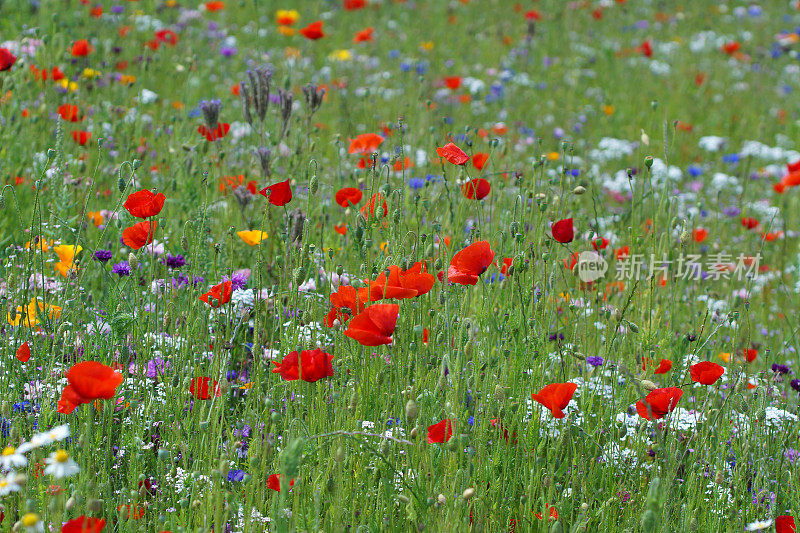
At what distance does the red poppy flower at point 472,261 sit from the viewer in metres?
1.86

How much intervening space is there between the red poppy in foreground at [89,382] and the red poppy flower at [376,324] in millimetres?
473

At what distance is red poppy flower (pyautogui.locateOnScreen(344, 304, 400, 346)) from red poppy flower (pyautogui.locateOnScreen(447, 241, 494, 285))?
23 cm

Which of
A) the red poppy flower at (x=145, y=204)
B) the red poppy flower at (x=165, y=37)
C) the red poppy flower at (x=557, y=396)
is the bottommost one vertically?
the red poppy flower at (x=557, y=396)

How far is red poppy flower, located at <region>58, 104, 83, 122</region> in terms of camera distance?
135 inches

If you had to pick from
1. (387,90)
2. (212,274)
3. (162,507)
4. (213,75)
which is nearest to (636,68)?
(387,90)

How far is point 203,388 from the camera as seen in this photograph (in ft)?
6.52

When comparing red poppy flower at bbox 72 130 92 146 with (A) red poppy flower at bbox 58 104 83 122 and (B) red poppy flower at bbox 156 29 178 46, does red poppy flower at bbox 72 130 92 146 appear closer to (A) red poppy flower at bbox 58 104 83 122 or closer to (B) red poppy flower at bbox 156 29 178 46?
(A) red poppy flower at bbox 58 104 83 122

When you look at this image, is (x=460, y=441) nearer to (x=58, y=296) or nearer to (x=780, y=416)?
(x=780, y=416)

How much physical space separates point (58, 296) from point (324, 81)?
13.1ft

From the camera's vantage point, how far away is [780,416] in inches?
87.4

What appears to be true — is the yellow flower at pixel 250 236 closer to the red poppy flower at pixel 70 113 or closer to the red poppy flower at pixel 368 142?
the red poppy flower at pixel 368 142

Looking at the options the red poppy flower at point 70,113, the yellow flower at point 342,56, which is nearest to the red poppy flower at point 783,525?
the red poppy flower at point 70,113

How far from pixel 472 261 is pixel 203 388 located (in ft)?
2.39

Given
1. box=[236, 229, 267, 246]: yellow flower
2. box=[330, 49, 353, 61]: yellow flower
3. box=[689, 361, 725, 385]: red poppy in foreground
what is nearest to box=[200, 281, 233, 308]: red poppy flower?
box=[236, 229, 267, 246]: yellow flower
